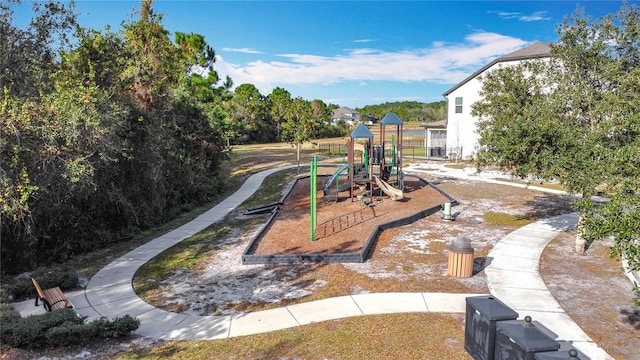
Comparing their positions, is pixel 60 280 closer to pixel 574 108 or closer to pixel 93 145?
pixel 93 145

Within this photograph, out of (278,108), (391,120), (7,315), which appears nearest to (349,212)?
(391,120)

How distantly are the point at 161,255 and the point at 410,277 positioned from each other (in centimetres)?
764

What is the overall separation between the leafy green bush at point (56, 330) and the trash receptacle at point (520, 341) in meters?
6.33

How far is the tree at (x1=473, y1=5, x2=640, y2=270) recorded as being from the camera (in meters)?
10.3

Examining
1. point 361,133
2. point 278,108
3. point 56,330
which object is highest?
point 278,108

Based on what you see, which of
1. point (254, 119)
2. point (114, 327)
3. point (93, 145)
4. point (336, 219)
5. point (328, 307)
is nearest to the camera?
point (114, 327)

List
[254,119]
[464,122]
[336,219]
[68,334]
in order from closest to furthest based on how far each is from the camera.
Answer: [68,334] < [336,219] < [464,122] < [254,119]

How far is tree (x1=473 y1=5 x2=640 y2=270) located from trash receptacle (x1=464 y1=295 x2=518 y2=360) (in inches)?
207

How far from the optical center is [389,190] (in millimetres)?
19266

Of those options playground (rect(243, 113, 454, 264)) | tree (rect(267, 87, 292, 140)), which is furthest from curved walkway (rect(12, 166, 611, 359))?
tree (rect(267, 87, 292, 140))

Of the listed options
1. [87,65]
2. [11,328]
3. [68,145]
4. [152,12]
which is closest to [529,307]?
[11,328]

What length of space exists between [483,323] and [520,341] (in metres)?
0.91

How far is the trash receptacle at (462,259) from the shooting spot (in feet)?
34.2

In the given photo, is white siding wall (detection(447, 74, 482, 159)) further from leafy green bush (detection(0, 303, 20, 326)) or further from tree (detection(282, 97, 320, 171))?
leafy green bush (detection(0, 303, 20, 326))
